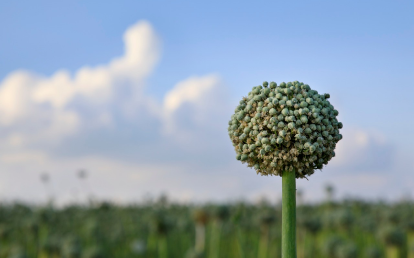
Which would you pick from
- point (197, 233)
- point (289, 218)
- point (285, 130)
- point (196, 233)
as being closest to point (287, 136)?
point (285, 130)

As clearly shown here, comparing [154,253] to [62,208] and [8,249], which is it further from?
[62,208]

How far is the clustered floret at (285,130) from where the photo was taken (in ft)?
12.3

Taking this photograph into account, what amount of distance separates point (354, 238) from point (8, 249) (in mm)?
7051

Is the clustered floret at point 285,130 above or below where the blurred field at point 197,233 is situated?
above

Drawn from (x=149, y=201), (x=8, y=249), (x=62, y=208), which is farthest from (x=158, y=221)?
(x=62, y=208)

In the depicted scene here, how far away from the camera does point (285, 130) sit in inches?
147

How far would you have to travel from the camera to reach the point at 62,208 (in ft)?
39.6

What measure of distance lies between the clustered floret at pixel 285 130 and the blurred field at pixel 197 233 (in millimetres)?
3478

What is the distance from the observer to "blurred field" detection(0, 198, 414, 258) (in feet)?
24.6

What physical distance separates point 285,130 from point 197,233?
256 inches

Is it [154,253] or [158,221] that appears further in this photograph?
[154,253]

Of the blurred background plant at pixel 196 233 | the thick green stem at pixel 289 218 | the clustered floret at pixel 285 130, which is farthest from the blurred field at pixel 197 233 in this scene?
the clustered floret at pixel 285 130

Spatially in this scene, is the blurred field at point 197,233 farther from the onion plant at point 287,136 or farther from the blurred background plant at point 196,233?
the onion plant at point 287,136

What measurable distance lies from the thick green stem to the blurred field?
3369 mm
